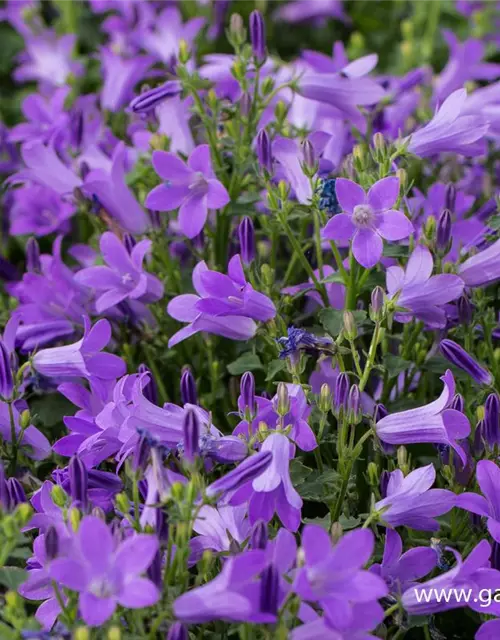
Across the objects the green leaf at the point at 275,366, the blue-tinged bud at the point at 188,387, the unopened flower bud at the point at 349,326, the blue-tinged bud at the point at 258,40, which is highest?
the blue-tinged bud at the point at 258,40

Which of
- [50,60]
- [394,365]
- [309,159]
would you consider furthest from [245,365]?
[50,60]

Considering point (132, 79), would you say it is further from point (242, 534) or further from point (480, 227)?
point (242, 534)

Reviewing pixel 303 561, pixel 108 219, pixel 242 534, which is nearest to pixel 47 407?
pixel 108 219

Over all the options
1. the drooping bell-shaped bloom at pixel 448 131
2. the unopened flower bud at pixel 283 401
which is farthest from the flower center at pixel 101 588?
the drooping bell-shaped bloom at pixel 448 131

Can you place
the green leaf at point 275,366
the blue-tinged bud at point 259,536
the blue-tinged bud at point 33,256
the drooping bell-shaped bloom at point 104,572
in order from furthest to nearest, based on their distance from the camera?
1. the blue-tinged bud at point 33,256
2. the green leaf at point 275,366
3. the blue-tinged bud at point 259,536
4. the drooping bell-shaped bloom at point 104,572

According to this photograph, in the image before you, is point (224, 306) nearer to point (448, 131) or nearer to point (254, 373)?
point (254, 373)

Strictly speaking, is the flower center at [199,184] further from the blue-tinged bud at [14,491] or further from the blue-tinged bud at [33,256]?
the blue-tinged bud at [14,491]
